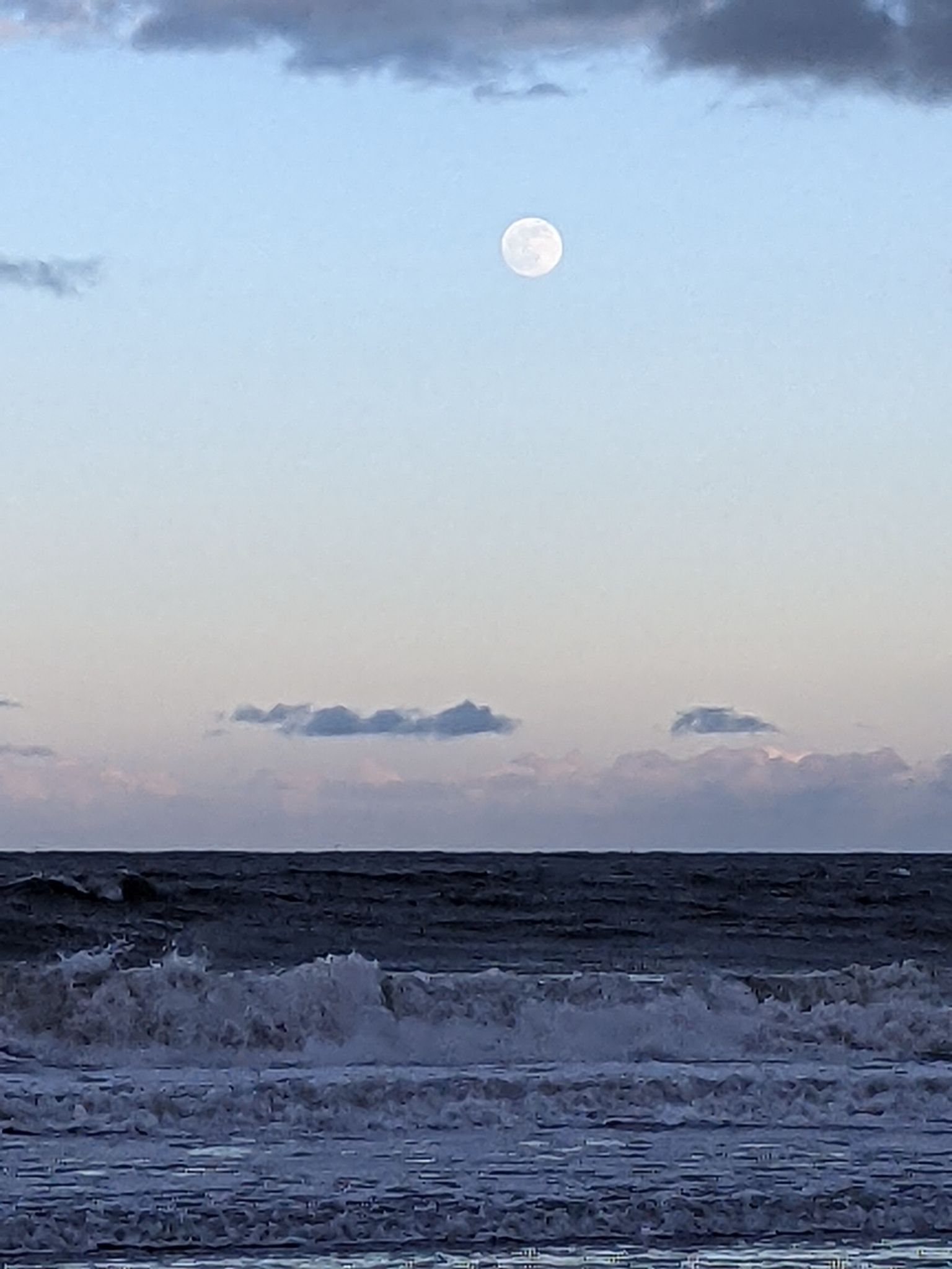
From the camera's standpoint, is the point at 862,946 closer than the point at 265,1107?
No

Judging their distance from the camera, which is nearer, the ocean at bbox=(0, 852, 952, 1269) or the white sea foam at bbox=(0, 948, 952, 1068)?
the ocean at bbox=(0, 852, 952, 1269)

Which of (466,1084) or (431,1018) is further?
(431,1018)

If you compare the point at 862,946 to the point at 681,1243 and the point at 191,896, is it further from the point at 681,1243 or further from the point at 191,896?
the point at 681,1243

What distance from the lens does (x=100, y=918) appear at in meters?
35.3

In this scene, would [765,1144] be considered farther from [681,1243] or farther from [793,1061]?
[793,1061]

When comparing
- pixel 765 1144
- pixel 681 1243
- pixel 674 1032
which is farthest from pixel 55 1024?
pixel 681 1243

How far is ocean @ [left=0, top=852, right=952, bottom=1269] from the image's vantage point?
1147cm

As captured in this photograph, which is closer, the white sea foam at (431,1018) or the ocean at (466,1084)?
the ocean at (466,1084)

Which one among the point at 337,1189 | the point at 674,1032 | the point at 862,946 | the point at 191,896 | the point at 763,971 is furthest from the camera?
the point at 191,896

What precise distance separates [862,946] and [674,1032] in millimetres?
14530

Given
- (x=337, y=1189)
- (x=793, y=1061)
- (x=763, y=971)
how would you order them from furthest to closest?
(x=763, y=971)
(x=793, y=1061)
(x=337, y=1189)

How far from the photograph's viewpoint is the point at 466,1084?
15.9m

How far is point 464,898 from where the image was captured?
40.7m

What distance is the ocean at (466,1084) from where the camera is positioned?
11469 mm
